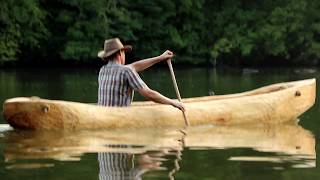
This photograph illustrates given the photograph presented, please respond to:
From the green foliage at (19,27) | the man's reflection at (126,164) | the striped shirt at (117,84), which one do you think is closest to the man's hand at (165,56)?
the striped shirt at (117,84)

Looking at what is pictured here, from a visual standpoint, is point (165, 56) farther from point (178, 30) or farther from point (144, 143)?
point (178, 30)

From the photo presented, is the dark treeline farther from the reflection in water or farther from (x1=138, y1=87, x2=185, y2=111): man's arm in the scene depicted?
the reflection in water

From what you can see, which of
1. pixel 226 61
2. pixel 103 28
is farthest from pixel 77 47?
pixel 226 61

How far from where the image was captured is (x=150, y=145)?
390 inches

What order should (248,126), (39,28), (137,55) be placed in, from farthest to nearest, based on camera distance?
(137,55) → (39,28) → (248,126)

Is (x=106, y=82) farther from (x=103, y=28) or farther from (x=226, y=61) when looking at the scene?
(x=226, y=61)

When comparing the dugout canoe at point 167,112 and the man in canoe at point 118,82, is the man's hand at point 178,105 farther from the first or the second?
the dugout canoe at point 167,112

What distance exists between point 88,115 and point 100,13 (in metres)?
27.5

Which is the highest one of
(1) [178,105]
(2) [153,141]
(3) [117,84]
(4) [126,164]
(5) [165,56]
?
(5) [165,56]

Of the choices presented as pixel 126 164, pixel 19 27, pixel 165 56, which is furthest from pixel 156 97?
pixel 19 27

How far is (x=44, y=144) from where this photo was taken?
10031 mm

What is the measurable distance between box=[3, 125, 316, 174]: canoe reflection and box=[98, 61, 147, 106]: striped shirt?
1.52 ft

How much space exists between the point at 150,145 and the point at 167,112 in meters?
1.85

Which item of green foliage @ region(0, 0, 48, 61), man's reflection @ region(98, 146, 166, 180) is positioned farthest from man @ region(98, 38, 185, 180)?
green foliage @ region(0, 0, 48, 61)
